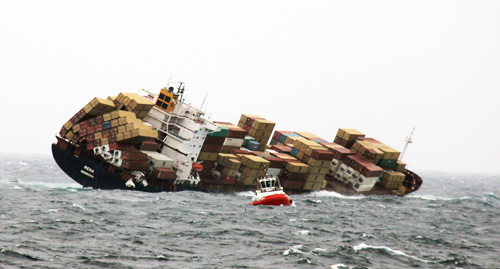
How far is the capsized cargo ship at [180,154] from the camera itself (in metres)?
64.9

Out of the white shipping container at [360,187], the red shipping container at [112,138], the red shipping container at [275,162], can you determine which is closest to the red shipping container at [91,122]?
the red shipping container at [112,138]

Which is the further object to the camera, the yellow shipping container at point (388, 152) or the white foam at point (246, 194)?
the yellow shipping container at point (388, 152)

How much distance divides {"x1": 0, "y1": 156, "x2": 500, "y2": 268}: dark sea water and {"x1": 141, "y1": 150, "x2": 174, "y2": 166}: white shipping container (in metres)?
4.33

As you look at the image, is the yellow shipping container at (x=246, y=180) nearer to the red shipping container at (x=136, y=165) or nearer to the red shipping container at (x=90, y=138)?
the red shipping container at (x=136, y=165)

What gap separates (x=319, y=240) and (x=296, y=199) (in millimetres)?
30630

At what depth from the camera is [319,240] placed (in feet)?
152

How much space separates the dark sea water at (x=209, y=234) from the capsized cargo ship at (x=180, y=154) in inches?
122

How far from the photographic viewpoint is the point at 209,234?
44469 millimetres

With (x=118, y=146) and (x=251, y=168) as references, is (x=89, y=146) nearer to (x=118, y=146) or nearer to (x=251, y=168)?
(x=118, y=146)

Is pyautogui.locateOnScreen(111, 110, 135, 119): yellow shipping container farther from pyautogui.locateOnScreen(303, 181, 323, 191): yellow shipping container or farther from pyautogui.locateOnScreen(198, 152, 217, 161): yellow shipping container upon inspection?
pyautogui.locateOnScreen(303, 181, 323, 191): yellow shipping container

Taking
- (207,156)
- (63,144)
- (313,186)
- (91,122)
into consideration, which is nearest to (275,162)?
(313,186)

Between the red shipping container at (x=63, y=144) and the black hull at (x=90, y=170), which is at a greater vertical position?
the red shipping container at (x=63, y=144)

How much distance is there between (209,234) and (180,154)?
1069 inches

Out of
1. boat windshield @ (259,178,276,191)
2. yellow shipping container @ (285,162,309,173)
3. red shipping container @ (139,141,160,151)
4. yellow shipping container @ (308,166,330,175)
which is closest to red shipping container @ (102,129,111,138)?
red shipping container @ (139,141,160,151)
